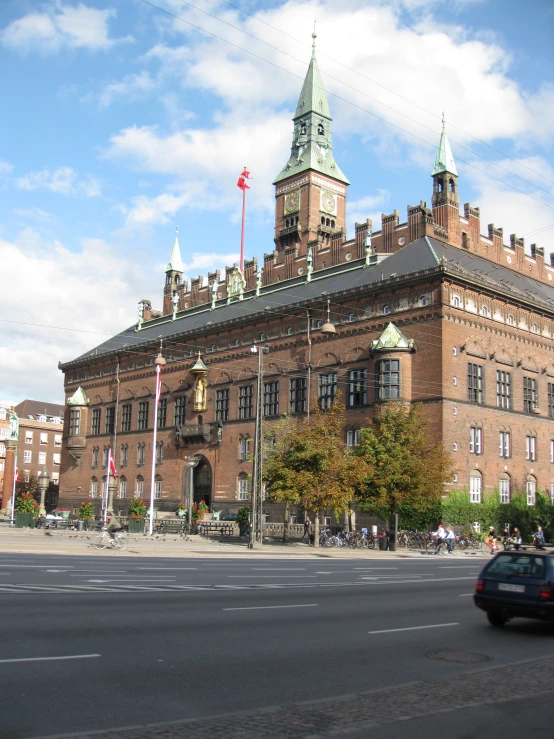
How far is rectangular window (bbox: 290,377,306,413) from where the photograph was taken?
57469 millimetres

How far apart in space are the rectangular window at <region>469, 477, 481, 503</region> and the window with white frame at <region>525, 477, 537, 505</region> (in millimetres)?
5142

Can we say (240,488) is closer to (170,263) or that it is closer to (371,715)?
(170,263)

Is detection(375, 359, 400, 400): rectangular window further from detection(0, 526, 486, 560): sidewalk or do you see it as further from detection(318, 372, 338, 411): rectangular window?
detection(0, 526, 486, 560): sidewalk

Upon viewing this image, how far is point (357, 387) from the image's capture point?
53000 millimetres

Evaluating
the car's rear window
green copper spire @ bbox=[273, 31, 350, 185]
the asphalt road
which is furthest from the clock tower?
the car's rear window

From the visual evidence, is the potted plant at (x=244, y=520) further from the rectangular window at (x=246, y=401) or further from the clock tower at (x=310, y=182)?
the clock tower at (x=310, y=182)

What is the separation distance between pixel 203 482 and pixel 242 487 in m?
6.25

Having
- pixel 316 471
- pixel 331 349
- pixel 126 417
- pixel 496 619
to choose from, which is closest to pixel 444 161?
pixel 331 349

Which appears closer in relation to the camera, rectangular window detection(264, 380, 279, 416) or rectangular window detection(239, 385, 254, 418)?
rectangular window detection(264, 380, 279, 416)

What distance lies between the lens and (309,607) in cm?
A: 1513

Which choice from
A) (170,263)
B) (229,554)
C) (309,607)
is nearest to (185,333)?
(170,263)

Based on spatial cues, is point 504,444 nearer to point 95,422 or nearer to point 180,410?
point 180,410

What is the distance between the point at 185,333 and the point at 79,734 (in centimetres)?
6464

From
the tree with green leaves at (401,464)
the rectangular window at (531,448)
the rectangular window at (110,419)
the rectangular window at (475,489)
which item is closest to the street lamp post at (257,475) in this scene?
the tree with green leaves at (401,464)
